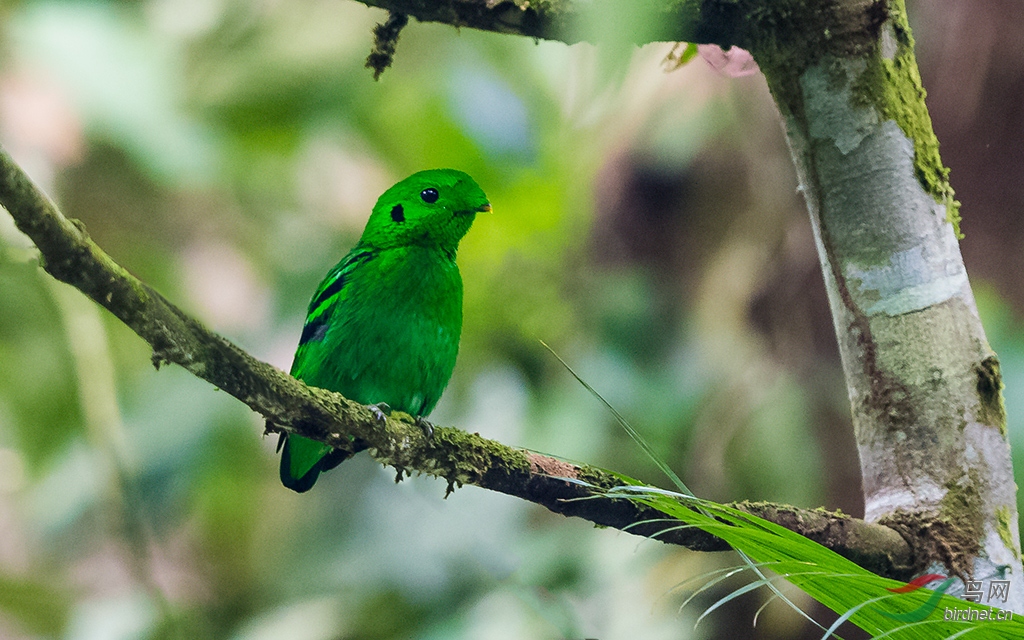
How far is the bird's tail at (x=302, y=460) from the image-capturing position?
262 centimetres

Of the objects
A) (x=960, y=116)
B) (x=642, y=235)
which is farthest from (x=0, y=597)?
(x=960, y=116)

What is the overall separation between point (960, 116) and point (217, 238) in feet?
12.0

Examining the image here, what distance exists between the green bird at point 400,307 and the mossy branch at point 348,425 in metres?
0.75

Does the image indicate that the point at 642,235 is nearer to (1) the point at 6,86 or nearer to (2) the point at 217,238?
(2) the point at 217,238

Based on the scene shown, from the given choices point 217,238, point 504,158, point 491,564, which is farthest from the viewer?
point 217,238

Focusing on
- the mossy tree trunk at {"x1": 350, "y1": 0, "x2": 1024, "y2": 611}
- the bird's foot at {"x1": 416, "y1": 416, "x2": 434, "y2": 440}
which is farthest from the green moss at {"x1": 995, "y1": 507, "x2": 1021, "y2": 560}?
the bird's foot at {"x1": 416, "y1": 416, "x2": 434, "y2": 440}

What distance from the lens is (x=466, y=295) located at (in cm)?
450

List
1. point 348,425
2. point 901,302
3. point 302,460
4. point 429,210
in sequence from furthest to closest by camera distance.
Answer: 1. point 302,460
2. point 429,210
3. point 901,302
4. point 348,425

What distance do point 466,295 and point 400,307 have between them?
1.95 metres

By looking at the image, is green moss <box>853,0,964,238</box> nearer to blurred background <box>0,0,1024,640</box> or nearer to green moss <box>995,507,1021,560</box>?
green moss <box>995,507,1021,560</box>

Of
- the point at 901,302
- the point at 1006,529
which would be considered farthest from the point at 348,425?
the point at 1006,529

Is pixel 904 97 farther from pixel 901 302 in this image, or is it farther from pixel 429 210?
pixel 429 210

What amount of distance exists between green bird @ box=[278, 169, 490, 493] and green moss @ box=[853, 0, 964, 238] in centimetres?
111

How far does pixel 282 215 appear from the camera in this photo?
16.7 ft
